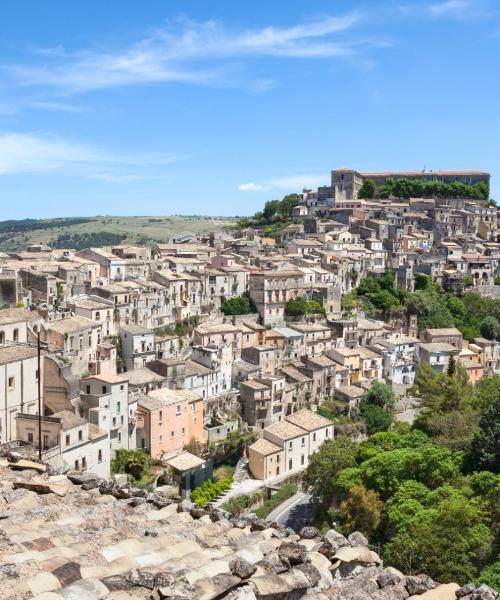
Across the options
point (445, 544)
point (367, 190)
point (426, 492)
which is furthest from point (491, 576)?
point (367, 190)

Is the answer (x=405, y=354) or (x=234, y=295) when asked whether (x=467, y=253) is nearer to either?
(x=405, y=354)

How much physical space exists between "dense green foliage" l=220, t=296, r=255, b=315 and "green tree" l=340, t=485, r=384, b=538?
94.0 feet

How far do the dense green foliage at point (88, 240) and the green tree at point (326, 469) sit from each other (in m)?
131

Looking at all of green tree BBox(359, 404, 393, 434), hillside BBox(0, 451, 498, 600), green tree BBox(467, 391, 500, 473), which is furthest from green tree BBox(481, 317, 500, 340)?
hillside BBox(0, 451, 498, 600)

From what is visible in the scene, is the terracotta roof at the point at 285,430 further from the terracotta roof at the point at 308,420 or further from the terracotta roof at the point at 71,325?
the terracotta roof at the point at 71,325

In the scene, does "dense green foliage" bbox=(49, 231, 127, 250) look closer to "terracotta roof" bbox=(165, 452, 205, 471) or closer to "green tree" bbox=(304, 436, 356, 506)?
"terracotta roof" bbox=(165, 452, 205, 471)

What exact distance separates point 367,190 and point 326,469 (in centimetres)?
7364

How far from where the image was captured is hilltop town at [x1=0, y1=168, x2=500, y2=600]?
1158 cm

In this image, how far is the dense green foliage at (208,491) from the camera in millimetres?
35891

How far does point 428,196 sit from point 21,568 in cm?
9930

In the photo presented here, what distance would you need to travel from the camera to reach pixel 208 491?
36938mm

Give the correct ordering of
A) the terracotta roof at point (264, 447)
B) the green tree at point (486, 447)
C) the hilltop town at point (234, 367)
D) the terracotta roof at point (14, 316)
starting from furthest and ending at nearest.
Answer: the terracotta roof at point (264, 447)
the terracotta roof at point (14, 316)
the green tree at point (486, 447)
the hilltop town at point (234, 367)

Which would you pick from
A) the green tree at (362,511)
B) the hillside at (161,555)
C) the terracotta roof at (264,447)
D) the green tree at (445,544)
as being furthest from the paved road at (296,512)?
the hillside at (161,555)

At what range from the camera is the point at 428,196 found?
101688mm
